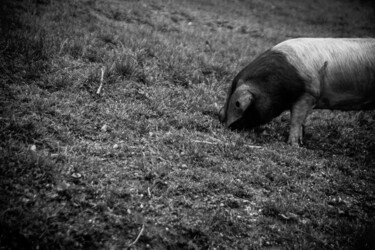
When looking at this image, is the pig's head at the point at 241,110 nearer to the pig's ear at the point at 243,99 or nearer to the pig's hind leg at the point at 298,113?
the pig's ear at the point at 243,99

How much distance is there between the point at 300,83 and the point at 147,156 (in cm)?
303

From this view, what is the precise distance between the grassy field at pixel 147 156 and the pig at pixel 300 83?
17.8 inches

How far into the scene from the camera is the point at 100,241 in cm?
274

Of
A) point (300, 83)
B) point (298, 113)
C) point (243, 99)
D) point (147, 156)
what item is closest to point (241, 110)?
point (243, 99)

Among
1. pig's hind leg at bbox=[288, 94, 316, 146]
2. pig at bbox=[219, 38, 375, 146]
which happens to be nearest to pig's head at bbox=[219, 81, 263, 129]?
pig at bbox=[219, 38, 375, 146]

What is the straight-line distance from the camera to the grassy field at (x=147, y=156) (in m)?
2.98

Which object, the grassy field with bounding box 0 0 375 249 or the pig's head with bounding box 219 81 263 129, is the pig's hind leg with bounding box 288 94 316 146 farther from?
the pig's head with bounding box 219 81 263 129

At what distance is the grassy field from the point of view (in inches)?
117

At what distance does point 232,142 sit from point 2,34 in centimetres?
493

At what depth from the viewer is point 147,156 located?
4059 millimetres

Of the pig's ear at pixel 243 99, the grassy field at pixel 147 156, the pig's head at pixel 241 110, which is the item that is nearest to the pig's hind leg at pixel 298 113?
the grassy field at pixel 147 156

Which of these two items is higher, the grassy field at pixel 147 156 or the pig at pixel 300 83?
the pig at pixel 300 83

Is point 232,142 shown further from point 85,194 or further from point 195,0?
point 195,0

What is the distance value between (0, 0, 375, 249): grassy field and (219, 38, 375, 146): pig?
0.45 m
